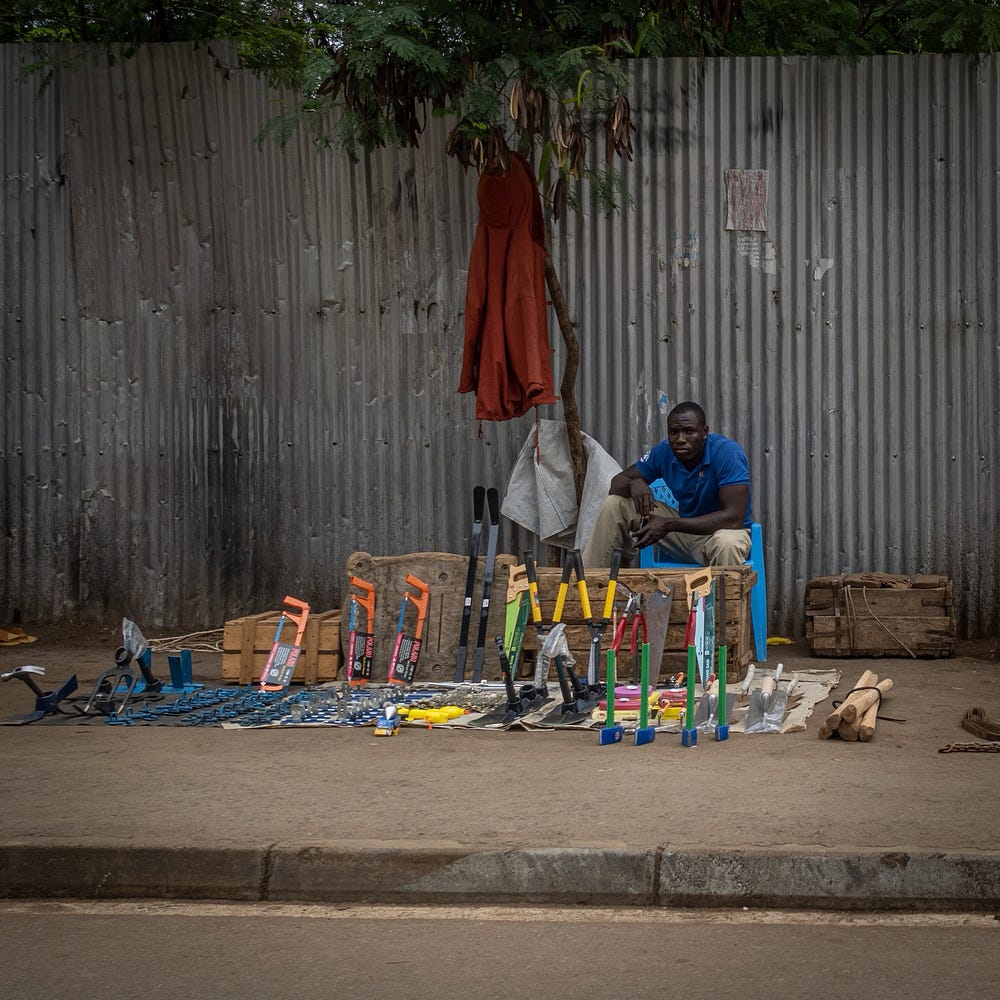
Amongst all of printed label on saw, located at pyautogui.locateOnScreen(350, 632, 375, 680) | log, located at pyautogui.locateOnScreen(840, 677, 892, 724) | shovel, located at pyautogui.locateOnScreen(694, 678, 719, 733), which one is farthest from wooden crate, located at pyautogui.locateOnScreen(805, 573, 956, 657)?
printed label on saw, located at pyautogui.locateOnScreen(350, 632, 375, 680)

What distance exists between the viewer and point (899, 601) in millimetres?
8875

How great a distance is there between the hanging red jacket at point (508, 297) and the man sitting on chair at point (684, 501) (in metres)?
0.82

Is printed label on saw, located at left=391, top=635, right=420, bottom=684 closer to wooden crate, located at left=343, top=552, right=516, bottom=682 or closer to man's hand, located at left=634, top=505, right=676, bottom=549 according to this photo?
wooden crate, located at left=343, top=552, right=516, bottom=682

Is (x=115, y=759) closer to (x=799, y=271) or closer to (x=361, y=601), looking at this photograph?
(x=361, y=601)

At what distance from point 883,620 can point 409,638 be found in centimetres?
299

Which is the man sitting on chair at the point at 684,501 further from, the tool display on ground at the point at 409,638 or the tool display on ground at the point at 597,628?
the tool display on ground at the point at 597,628

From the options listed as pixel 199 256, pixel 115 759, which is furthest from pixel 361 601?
pixel 199 256

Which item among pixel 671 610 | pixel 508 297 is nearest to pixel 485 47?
pixel 508 297

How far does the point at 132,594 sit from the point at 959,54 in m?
6.76

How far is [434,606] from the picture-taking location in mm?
8547

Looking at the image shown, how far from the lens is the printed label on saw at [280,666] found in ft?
26.4

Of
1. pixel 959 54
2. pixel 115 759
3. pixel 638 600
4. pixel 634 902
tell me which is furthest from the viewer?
pixel 959 54

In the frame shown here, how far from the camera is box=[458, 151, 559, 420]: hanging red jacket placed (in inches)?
347

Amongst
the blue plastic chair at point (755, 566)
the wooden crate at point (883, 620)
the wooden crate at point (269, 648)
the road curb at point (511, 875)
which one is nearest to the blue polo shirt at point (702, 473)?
the blue plastic chair at point (755, 566)
